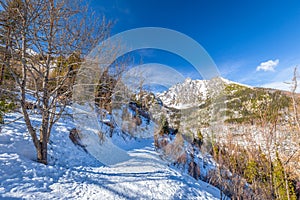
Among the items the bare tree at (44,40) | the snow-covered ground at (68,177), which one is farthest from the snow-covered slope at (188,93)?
the bare tree at (44,40)

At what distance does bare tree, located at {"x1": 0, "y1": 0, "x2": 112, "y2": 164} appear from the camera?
9.23ft

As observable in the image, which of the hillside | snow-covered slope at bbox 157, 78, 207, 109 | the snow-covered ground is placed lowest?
the snow-covered ground

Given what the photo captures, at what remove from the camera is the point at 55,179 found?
2975 mm

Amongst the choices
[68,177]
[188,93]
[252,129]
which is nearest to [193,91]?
[188,93]

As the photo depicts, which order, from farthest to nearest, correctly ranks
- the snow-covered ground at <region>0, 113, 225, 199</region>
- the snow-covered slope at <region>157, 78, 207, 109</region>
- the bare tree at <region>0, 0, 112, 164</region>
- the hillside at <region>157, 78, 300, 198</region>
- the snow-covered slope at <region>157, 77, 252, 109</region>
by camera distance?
the snow-covered slope at <region>157, 78, 207, 109</region>
the snow-covered slope at <region>157, 77, 252, 109</region>
the hillside at <region>157, 78, 300, 198</region>
the bare tree at <region>0, 0, 112, 164</region>
the snow-covered ground at <region>0, 113, 225, 199</region>

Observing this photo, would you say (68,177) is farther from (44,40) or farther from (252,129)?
(252,129)

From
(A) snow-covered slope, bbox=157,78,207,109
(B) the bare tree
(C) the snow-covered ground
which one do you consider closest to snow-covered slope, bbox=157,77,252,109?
(A) snow-covered slope, bbox=157,78,207,109

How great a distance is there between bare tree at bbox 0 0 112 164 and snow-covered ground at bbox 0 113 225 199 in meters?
0.44

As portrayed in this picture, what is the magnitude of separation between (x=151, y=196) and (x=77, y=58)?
12.2ft

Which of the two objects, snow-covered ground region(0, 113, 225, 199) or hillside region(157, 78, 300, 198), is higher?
hillside region(157, 78, 300, 198)

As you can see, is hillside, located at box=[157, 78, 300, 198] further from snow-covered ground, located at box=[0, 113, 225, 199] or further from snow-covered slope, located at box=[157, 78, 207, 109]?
snow-covered ground, located at box=[0, 113, 225, 199]

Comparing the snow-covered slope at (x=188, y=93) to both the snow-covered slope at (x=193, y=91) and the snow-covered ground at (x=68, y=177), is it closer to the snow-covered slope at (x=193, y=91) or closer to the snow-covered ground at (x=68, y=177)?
the snow-covered slope at (x=193, y=91)

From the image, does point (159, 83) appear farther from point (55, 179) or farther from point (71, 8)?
point (55, 179)

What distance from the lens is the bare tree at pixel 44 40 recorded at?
2.81m
